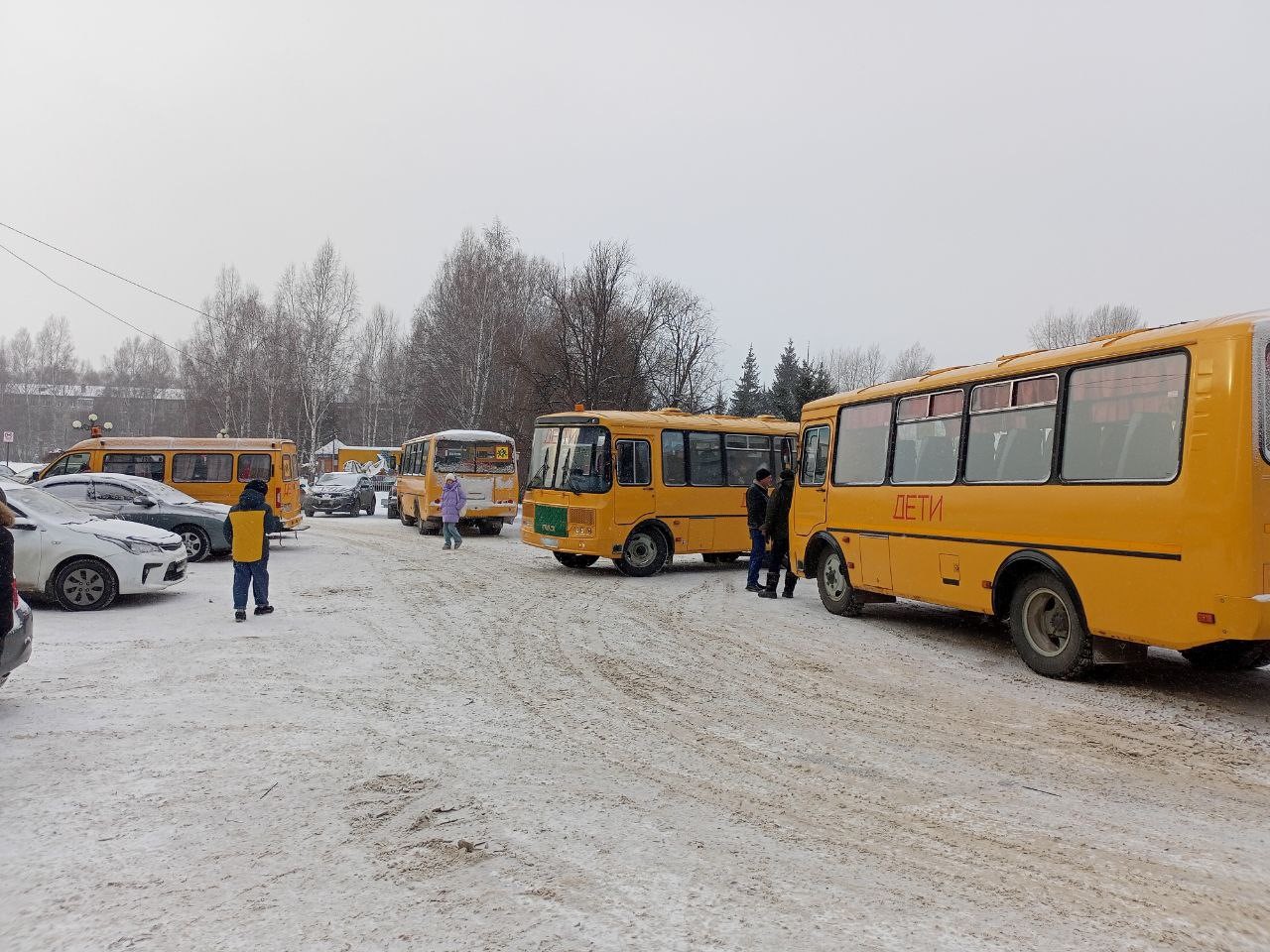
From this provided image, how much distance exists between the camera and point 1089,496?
714 centimetres

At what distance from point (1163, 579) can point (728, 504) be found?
1022 centimetres

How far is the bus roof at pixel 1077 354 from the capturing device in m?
6.25

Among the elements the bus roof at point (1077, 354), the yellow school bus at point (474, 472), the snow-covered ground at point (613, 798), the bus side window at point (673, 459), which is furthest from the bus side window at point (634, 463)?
the yellow school bus at point (474, 472)

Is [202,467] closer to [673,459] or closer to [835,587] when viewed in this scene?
[673,459]

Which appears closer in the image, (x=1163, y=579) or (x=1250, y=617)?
(x=1250, y=617)

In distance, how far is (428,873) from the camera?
11.6 ft

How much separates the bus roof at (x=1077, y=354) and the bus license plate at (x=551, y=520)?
620 centimetres

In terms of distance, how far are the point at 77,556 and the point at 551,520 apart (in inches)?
293

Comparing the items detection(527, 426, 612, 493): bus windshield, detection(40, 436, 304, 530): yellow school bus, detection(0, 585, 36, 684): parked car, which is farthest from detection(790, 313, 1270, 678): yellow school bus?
detection(40, 436, 304, 530): yellow school bus

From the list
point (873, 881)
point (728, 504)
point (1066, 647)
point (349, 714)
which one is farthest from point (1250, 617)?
point (728, 504)

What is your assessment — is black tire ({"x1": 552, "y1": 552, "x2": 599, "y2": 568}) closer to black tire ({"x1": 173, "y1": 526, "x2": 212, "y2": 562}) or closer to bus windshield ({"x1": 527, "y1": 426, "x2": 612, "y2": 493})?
bus windshield ({"x1": 527, "y1": 426, "x2": 612, "y2": 493})

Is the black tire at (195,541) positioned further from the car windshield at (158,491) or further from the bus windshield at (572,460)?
the bus windshield at (572,460)

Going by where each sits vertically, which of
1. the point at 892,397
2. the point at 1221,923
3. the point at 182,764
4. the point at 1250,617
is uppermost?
the point at 892,397

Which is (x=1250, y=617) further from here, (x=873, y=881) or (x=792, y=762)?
(x=873, y=881)
